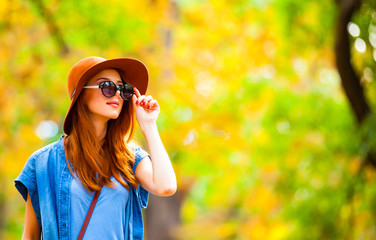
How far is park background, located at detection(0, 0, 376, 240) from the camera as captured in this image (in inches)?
240

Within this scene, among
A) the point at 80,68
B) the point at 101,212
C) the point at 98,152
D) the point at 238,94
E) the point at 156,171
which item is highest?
the point at 238,94

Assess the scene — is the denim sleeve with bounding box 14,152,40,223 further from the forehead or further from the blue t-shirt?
the forehead

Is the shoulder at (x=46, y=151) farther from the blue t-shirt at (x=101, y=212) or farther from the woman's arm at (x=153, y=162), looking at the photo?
the woman's arm at (x=153, y=162)

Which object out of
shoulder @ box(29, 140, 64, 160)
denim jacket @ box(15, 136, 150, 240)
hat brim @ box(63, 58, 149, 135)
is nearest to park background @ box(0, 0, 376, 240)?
hat brim @ box(63, 58, 149, 135)

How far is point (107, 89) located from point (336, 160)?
5254 millimetres

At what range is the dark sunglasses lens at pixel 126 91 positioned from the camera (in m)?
2.19

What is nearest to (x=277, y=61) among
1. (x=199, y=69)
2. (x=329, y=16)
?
(x=199, y=69)

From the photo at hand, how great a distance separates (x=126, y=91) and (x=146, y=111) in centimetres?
11

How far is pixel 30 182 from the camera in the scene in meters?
2.03

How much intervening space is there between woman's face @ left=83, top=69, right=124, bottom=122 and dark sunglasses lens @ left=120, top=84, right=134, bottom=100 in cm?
2

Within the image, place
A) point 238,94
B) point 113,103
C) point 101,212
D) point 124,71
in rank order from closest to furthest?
point 101,212 → point 113,103 → point 124,71 → point 238,94

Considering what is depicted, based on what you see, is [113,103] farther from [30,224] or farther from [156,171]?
[30,224]

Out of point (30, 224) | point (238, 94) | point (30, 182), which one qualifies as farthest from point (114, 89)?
point (238, 94)

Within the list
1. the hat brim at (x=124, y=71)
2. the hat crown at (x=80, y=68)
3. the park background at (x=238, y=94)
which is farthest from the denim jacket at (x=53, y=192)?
the park background at (x=238, y=94)
